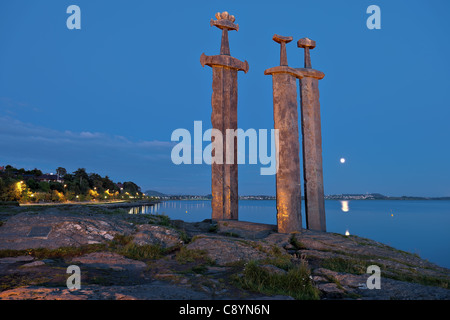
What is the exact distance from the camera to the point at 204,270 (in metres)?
6.89

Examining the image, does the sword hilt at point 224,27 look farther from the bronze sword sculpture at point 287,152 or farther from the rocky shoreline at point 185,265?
the rocky shoreline at point 185,265

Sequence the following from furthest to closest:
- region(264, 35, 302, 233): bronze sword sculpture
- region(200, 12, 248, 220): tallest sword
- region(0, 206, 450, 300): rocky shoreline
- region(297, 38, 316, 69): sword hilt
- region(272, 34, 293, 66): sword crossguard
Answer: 1. region(297, 38, 316, 69): sword hilt
2. region(200, 12, 248, 220): tallest sword
3. region(272, 34, 293, 66): sword crossguard
4. region(264, 35, 302, 233): bronze sword sculpture
5. region(0, 206, 450, 300): rocky shoreline

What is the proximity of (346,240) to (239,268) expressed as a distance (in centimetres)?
555

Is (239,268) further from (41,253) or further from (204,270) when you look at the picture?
(41,253)

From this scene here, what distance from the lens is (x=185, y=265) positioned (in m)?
7.32

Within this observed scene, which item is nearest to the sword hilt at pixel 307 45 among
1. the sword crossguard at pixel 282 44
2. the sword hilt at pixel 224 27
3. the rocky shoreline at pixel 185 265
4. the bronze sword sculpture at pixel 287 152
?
the sword crossguard at pixel 282 44

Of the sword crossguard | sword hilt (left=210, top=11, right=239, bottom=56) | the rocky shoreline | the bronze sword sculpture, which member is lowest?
the rocky shoreline

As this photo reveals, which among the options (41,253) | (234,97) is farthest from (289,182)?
(41,253)

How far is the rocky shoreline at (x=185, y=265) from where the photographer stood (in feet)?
17.0

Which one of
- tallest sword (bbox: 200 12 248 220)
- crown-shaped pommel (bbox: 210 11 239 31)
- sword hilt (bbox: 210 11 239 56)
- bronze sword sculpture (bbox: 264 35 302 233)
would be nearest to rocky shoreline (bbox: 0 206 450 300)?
bronze sword sculpture (bbox: 264 35 302 233)

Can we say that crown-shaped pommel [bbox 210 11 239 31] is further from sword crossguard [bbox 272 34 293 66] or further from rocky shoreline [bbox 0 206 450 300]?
rocky shoreline [bbox 0 206 450 300]

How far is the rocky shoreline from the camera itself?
17.0ft

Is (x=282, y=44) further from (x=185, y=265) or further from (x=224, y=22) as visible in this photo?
(x=185, y=265)

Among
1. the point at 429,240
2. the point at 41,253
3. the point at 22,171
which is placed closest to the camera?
the point at 41,253
